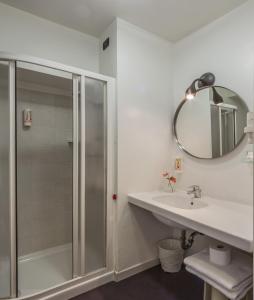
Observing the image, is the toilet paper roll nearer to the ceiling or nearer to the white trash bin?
the white trash bin

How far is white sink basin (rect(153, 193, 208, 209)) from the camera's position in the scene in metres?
1.78

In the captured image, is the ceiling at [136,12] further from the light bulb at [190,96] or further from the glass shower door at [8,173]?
the glass shower door at [8,173]

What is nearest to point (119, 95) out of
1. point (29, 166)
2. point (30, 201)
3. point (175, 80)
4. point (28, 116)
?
point (175, 80)

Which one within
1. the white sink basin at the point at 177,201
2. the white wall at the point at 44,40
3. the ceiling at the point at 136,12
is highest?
the ceiling at the point at 136,12

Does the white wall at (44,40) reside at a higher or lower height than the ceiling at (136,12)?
lower

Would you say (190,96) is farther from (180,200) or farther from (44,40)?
(44,40)

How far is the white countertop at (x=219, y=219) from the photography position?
3.44ft

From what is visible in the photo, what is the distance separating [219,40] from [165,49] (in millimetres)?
587

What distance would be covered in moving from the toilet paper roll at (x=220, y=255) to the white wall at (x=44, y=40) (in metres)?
2.02

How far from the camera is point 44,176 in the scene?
221 cm

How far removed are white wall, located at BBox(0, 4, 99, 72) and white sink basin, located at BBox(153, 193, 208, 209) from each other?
1553 mm

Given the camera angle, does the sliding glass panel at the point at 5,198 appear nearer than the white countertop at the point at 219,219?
No

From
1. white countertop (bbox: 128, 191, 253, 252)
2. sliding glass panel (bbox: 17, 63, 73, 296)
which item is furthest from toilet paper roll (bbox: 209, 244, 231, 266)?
sliding glass panel (bbox: 17, 63, 73, 296)

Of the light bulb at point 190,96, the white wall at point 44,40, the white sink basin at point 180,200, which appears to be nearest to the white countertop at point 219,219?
the white sink basin at point 180,200
